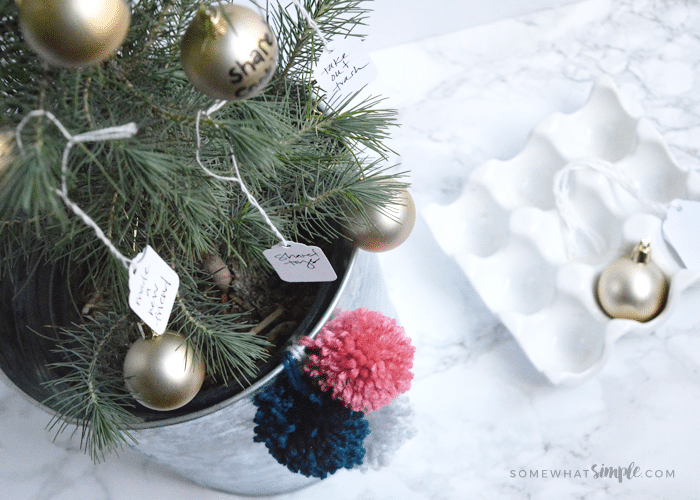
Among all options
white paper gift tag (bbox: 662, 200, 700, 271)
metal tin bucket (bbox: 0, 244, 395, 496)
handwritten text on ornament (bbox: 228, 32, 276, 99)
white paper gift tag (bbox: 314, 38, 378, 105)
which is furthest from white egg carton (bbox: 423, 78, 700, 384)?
handwritten text on ornament (bbox: 228, 32, 276, 99)

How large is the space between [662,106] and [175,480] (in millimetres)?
756

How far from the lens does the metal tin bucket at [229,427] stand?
421mm

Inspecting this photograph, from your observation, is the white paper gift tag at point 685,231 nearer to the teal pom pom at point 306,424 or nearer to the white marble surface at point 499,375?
the white marble surface at point 499,375

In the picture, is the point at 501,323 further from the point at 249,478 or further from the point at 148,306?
the point at 148,306

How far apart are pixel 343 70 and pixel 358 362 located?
21cm

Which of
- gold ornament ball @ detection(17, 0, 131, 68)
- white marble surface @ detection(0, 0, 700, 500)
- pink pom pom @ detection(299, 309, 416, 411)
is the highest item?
gold ornament ball @ detection(17, 0, 131, 68)

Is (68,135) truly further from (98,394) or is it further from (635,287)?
(635,287)

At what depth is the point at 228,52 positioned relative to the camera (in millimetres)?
281

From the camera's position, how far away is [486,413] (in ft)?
2.17

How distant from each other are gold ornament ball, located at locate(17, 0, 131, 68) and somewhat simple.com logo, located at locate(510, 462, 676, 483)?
575mm

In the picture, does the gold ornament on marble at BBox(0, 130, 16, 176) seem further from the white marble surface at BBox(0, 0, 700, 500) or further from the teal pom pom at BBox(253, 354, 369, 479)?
the white marble surface at BBox(0, 0, 700, 500)

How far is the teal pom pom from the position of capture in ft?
1.41

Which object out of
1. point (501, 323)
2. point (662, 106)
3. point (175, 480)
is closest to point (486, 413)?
point (501, 323)

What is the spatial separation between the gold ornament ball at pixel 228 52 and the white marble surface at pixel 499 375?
0.47m
